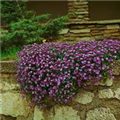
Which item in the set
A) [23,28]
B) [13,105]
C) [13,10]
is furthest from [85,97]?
[13,10]

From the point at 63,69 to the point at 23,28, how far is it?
145cm

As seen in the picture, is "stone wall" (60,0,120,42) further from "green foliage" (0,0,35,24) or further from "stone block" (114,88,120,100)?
"stone block" (114,88,120,100)

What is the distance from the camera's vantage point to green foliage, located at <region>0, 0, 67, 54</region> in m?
3.48

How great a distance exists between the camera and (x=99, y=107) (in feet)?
7.85

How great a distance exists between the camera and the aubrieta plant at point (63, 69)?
2.23m

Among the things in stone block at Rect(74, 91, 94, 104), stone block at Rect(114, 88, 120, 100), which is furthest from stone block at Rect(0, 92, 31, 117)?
stone block at Rect(114, 88, 120, 100)

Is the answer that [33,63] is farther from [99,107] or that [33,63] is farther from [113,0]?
[113,0]

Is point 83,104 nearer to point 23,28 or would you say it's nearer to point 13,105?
point 13,105

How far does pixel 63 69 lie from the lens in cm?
226

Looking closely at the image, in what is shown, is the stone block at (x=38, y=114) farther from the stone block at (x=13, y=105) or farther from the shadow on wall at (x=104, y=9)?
the shadow on wall at (x=104, y=9)

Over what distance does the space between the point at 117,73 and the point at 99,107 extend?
34 cm

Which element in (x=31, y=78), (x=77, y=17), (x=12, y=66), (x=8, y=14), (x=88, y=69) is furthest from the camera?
(x=77, y=17)

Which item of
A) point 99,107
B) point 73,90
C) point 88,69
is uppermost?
point 88,69

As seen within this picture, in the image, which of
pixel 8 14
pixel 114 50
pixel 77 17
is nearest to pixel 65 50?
pixel 114 50
